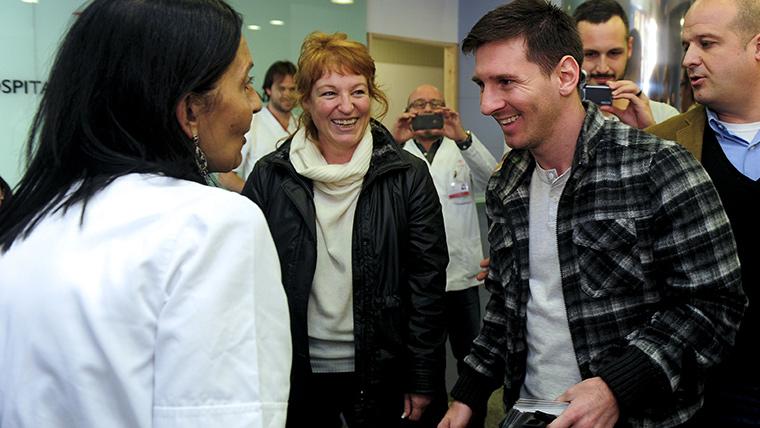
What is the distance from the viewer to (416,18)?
21.7 ft

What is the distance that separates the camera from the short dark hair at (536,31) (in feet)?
5.41

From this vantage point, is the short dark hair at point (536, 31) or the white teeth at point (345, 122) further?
the white teeth at point (345, 122)

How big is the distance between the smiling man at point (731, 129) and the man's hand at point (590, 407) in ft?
1.61

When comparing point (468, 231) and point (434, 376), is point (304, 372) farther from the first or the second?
point (468, 231)

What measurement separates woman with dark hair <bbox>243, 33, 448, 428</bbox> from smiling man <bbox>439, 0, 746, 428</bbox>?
1.32 ft

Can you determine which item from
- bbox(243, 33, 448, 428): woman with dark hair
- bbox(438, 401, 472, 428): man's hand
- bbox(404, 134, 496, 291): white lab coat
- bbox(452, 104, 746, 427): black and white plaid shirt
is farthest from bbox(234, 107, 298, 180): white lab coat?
bbox(452, 104, 746, 427): black and white plaid shirt

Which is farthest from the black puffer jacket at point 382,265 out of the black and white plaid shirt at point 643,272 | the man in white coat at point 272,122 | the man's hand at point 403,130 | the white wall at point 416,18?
the white wall at point 416,18

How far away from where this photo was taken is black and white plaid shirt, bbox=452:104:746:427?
138cm

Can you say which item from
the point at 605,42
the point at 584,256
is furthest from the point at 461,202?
the point at 584,256

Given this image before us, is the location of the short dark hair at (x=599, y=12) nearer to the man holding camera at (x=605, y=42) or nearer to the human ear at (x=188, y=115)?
the man holding camera at (x=605, y=42)

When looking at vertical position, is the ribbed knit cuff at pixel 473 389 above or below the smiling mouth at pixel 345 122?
below

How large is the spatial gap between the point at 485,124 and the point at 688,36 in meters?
4.53

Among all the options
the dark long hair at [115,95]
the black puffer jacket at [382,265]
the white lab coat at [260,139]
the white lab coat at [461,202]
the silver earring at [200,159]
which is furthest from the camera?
the white lab coat at [260,139]

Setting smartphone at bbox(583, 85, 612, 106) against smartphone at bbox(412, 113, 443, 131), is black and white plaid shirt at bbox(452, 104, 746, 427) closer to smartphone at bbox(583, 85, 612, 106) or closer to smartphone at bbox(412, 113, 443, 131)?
smartphone at bbox(583, 85, 612, 106)
